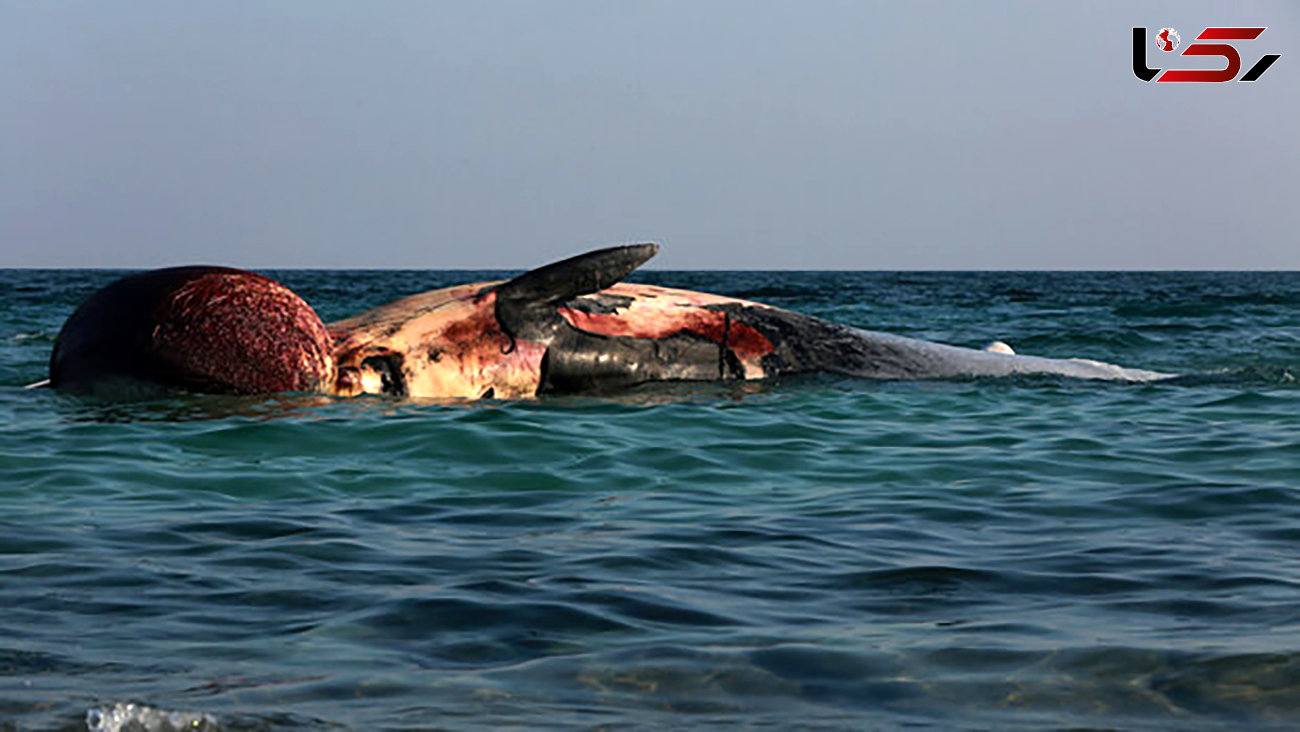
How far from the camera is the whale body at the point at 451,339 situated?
8.23 meters

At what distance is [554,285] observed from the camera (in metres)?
8.52

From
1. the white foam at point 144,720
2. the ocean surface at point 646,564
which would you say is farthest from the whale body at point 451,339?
the white foam at point 144,720

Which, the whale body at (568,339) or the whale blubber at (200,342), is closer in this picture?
the whale blubber at (200,342)

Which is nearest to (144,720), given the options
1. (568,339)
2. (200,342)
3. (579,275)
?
(200,342)

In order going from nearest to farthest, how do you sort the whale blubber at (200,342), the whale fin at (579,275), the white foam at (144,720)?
the white foam at (144,720) → the whale blubber at (200,342) → the whale fin at (579,275)

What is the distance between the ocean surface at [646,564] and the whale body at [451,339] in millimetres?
220

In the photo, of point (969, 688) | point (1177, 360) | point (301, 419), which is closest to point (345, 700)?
point (969, 688)

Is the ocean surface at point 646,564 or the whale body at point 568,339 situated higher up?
the whale body at point 568,339

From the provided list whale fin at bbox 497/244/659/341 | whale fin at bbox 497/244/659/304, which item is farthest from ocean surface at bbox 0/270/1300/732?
whale fin at bbox 497/244/659/304

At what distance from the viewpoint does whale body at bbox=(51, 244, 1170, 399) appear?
823 cm

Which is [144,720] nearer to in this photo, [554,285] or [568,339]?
[554,285]

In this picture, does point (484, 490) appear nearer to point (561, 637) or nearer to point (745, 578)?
point (745, 578)

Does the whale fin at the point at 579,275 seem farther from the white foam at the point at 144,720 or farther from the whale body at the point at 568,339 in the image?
the white foam at the point at 144,720

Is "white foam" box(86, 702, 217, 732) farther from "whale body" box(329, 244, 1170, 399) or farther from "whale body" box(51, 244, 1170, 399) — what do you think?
"whale body" box(329, 244, 1170, 399)
